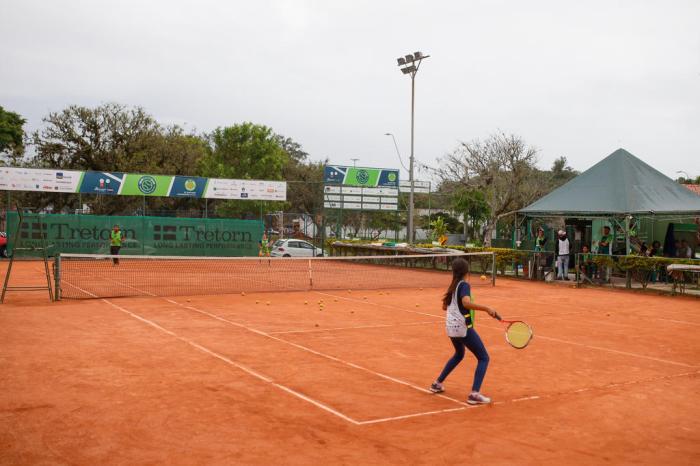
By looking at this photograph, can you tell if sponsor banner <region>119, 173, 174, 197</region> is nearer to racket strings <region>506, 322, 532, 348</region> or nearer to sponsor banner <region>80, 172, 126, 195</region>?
sponsor banner <region>80, 172, 126, 195</region>

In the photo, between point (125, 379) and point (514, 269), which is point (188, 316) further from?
point (514, 269)

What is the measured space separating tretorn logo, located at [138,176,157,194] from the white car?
24.4 feet

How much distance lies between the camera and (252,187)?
1485 inches

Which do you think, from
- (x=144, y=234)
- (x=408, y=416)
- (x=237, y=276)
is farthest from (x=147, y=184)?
(x=408, y=416)

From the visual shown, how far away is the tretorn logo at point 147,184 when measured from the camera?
35438 millimetres

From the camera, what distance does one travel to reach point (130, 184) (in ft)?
116

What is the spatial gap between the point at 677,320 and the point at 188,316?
11338mm

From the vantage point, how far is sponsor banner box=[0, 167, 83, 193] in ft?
109

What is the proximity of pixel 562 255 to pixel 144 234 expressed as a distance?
68.3 ft

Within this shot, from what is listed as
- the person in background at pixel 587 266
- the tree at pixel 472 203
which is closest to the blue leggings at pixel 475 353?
the person in background at pixel 587 266

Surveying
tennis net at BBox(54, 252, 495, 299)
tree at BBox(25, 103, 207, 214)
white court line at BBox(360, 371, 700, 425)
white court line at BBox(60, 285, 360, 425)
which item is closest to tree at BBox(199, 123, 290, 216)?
tree at BBox(25, 103, 207, 214)

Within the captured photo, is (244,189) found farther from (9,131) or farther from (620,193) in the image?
(9,131)

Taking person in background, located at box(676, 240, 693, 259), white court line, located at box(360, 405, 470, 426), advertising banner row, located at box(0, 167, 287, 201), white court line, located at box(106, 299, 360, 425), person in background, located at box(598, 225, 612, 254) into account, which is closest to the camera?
white court line, located at box(360, 405, 470, 426)

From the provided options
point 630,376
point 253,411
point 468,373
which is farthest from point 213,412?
point 630,376
